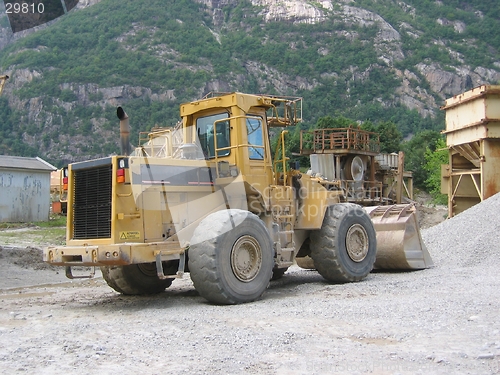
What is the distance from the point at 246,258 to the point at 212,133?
2.27m

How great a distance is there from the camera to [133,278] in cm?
1015

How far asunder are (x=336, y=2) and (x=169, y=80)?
56.4 metres

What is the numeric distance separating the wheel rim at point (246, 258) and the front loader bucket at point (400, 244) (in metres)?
4.18

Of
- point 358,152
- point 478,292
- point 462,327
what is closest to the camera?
point 462,327

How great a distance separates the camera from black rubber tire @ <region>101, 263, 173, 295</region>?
10.1m

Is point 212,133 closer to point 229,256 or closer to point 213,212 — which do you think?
point 213,212

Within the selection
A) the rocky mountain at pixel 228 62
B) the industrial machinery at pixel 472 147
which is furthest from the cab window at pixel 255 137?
the rocky mountain at pixel 228 62

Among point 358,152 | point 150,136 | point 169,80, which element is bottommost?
point 150,136

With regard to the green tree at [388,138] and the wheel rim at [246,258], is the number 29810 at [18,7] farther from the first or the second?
the green tree at [388,138]

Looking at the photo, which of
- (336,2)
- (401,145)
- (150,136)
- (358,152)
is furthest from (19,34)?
(150,136)

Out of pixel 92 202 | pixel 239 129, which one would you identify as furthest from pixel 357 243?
pixel 92 202

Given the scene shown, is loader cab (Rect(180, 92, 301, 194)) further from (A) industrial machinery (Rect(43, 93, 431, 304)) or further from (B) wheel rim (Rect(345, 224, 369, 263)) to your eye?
(B) wheel rim (Rect(345, 224, 369, 263))

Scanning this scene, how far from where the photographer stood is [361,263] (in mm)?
11062

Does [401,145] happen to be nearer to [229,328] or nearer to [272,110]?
[272,110]
